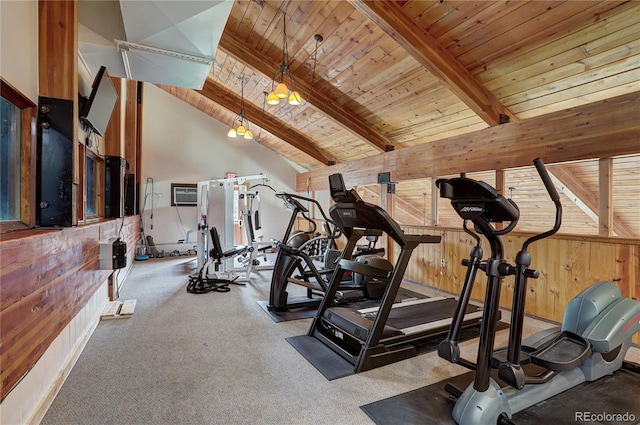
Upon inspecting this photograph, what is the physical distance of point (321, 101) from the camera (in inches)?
221

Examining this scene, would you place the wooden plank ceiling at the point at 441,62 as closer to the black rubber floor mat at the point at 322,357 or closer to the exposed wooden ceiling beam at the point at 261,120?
the exposed wooden ceiling beam at the point at 261,120

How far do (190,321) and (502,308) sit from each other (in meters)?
3.80

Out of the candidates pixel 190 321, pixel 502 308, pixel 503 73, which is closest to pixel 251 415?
pixel 190 321

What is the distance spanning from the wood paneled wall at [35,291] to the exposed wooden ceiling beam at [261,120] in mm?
5349

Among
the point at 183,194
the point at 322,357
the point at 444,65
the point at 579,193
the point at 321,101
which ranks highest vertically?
the point at 321,101

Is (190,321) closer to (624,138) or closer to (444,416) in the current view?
(444,416)

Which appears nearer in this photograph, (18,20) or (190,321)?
(18,20)

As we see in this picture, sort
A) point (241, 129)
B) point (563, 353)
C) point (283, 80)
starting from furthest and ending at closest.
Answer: point (241, 129), point (283, 80), point (563, 353)

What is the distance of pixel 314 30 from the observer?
13.7 ft

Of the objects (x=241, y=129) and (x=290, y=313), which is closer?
(x=290, y=313)

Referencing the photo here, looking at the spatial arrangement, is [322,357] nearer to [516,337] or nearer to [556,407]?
[516,337]

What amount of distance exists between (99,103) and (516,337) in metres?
3.87

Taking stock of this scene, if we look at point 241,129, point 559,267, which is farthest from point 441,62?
point 241,129

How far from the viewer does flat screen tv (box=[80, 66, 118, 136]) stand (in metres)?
2.76
